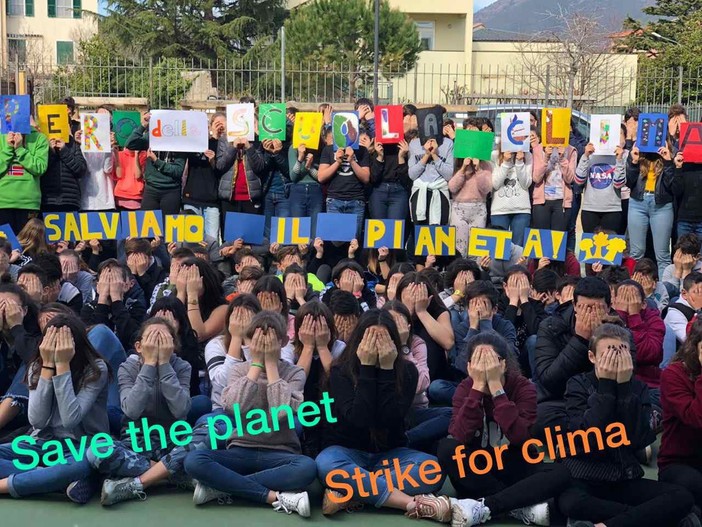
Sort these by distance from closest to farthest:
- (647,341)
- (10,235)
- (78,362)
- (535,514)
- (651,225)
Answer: (535,514) → (78,362) → (647,341) → (10,235) → (651,225)

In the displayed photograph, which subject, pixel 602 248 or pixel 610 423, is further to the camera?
pixel 602 248

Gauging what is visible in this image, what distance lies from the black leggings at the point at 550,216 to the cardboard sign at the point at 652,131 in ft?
3.14

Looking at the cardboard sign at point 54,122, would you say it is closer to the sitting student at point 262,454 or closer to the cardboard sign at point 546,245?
the cardboard sign at point 546,245

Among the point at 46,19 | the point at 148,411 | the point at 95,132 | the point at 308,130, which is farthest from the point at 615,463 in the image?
the point at 46,19

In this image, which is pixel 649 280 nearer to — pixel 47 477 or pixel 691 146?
pixel 691 146

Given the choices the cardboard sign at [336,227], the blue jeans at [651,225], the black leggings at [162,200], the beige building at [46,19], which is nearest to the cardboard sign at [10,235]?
the black leggings at [162,200]

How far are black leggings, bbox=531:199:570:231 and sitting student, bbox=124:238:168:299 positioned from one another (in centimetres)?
367

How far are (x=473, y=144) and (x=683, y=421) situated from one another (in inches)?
192

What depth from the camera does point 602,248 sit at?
1016cm

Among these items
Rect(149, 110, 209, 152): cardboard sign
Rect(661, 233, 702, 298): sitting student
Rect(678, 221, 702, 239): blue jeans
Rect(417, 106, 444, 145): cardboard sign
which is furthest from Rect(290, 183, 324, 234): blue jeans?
Rect(678, 221, 702, 239): blue jeans

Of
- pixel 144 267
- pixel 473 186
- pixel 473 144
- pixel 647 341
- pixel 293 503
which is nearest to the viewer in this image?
pixel 293 503

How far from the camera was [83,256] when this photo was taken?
35.1ft

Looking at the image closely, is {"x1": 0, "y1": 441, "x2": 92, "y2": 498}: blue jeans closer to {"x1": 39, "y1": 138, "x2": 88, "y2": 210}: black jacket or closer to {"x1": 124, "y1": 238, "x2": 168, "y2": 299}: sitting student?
{"x1": 124, "y1": 238, "x2": 168, "y2": 299}: sitting student

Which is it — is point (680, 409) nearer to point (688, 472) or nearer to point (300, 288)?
point (688, 472)
